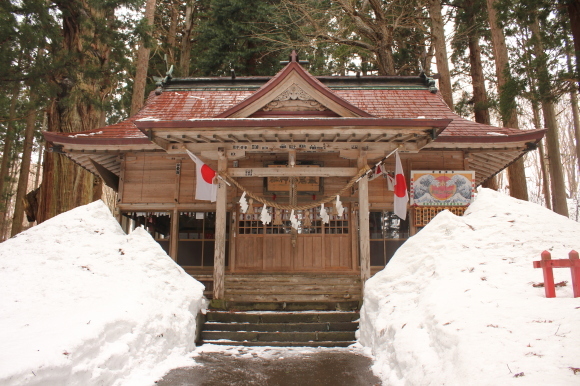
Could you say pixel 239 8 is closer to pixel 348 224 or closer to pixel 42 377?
pixel 348 224

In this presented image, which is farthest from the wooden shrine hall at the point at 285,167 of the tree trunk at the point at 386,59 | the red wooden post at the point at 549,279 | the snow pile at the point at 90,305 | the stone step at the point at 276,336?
the tree trunk at the point at 386,59

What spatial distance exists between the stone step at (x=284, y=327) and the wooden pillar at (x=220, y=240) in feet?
3.13

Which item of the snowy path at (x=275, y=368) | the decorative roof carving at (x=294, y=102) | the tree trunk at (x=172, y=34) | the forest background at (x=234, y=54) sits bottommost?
the snowy path at (x=275, y=368)

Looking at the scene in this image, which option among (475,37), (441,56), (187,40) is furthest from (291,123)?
(187,40)

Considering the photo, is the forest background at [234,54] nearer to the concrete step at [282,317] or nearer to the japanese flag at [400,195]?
the japanese flag at [400,195]

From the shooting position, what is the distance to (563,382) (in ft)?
10.5

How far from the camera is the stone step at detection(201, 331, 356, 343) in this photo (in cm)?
741

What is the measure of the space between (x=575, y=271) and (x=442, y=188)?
625cm

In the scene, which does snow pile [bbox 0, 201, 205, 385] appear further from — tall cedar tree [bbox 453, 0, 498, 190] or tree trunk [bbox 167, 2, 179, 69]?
tree trunk [bbox 167, 2, 179, 69]

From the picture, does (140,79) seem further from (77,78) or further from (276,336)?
(276,336)

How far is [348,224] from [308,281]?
206cm

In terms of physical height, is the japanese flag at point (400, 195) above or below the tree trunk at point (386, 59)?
below

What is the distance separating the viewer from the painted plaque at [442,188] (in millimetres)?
10555

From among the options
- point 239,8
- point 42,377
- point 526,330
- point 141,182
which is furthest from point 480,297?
point 239,8
